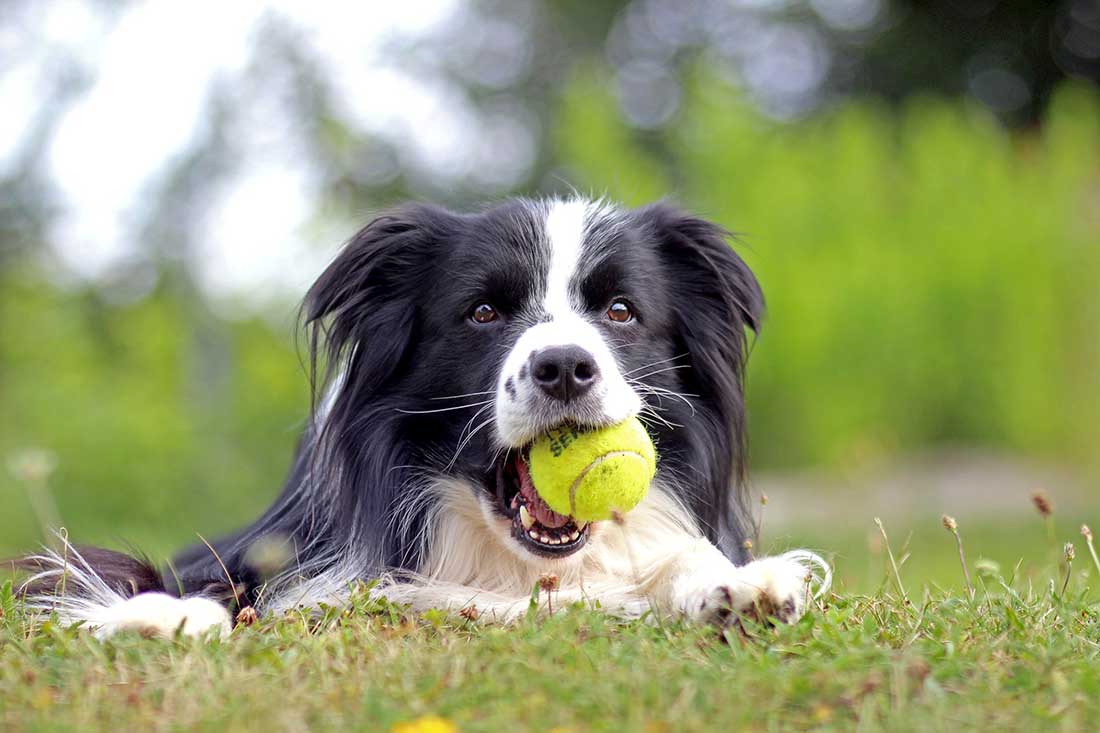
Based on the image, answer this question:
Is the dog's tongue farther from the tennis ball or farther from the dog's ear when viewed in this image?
the dog's ear

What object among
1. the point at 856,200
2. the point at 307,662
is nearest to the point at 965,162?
the point at 856,200

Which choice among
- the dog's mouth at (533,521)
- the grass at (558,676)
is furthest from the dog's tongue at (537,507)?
the grass at (558,676)

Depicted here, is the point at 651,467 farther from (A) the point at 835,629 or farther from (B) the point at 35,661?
(B) the point at 35,661

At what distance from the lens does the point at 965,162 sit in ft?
42.4

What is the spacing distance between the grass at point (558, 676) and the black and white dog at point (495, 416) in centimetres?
34

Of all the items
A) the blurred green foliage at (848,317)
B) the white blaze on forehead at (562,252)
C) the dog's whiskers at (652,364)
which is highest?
the white blaze on forehead at (562,252)

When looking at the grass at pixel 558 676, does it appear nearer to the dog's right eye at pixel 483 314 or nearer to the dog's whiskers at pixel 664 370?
the dog's whiskers at pixel 664 370

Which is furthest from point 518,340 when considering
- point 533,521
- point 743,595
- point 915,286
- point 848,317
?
point 915,286

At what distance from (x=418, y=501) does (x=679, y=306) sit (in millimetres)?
1120

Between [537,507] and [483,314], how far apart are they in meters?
0.66

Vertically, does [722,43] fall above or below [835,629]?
above

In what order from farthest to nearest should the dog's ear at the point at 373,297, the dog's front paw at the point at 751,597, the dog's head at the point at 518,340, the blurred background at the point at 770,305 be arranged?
the blurred background at the point at 770,305
the dog's ear at the point at 373,297
the dog's head at the point at 518,340
the dog's front paw at the point at 751,597

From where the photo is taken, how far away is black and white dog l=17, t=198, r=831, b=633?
11.9 feet

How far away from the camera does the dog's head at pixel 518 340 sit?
12.3 feet
